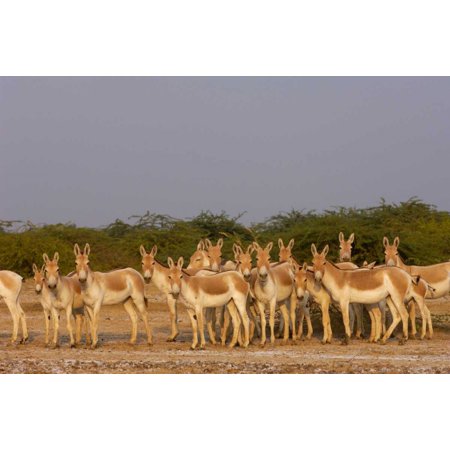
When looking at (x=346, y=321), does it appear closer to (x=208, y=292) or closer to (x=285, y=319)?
(x=285, y=319)

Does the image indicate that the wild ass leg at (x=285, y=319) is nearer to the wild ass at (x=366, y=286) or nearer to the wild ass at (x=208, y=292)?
the wild ass at (x=208, y=292)

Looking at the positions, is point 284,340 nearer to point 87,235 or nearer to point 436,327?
point 436,327

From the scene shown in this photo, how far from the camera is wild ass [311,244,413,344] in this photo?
63.1ft

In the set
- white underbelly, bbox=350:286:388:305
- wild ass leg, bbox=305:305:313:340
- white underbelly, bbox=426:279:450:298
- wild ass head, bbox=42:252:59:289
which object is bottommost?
wild ass leg, bbox=305:305:313:340

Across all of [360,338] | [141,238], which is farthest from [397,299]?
[141,238]

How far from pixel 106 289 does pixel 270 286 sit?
3.39 m

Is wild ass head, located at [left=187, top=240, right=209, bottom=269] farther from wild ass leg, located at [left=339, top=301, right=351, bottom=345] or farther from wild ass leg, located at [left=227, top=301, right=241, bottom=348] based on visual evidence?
wild ass leg, located at [left=339, top=301, right=351, bottom=345]

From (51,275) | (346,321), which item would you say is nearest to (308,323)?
(346,321)

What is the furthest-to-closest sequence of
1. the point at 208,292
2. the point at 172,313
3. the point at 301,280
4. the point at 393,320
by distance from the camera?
1. the point at 172,313
2. the point at 393,320
3. the point at 301,280
4. the point at 208,292

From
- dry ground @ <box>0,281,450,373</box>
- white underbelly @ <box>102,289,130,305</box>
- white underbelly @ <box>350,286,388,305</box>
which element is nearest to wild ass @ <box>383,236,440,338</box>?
dry ground @ <box>0,281,450,373</box>

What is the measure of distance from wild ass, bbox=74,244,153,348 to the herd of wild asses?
2cm

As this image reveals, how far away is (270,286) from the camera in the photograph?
63.4ft

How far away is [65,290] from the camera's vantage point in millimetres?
18922

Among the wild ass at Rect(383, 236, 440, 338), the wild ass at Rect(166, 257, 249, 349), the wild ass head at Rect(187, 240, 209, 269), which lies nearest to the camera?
the wild ass at Rect(166, 257, 249, 349)
